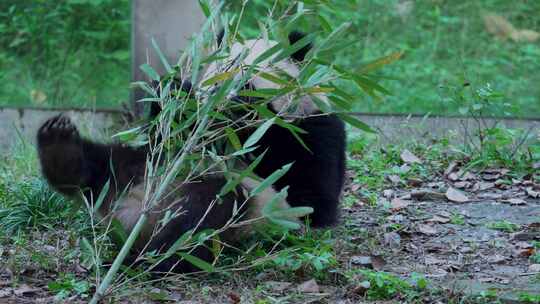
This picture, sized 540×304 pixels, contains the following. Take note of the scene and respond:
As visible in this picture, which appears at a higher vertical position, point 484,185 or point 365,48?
point 365,48

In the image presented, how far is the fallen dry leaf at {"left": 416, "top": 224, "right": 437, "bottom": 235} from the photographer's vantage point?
132 inches

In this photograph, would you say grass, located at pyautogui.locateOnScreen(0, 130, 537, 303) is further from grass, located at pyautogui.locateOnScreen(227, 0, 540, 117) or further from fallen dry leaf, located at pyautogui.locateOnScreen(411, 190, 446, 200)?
grass, located at pyautogui.locateOnScreen(227, 0, 540, 117)

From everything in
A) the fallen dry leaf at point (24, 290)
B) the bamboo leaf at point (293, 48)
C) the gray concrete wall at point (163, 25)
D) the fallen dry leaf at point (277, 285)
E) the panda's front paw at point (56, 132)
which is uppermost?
the bamboo leaf at point (293, 48)

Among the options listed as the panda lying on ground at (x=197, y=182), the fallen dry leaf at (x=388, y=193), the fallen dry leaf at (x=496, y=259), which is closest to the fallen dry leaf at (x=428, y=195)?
the fallen dry leaf at (x=388, y=193)

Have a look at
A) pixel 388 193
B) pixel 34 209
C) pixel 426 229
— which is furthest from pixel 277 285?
pixel 388 193

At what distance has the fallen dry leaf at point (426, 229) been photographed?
11.0 ft

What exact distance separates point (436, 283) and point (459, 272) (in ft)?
0.79

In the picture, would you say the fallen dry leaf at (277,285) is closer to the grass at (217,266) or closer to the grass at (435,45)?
the grass at (217,266)

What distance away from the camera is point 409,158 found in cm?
437

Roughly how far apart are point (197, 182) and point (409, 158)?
1764mm

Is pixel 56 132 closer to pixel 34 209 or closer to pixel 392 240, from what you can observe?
pixel 34 209

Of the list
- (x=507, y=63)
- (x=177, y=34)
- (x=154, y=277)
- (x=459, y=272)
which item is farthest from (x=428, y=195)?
(x=507, y=63)

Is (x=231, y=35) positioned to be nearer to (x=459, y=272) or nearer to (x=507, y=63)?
(x=459, y=272)

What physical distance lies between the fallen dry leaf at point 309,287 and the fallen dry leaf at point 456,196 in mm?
1323
